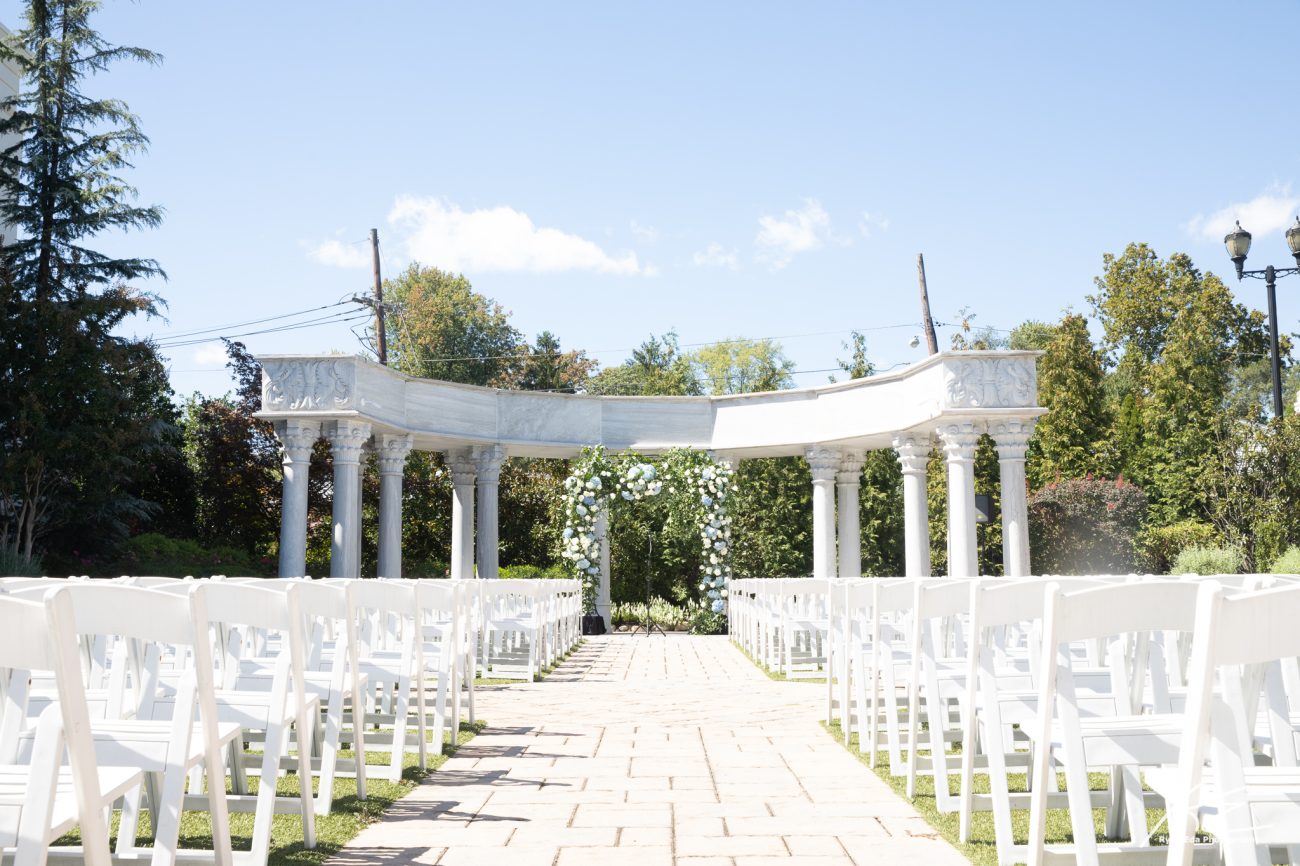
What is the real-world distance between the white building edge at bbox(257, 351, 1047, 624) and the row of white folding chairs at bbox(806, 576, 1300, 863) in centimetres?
1039

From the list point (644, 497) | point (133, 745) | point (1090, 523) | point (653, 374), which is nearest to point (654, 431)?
point (644, 497)

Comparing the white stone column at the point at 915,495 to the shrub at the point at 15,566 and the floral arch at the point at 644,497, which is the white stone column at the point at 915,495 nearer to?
the floral arch at the point at 644,497

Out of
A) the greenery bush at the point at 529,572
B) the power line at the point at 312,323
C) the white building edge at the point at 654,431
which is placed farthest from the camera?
the power line at the point at 312,323

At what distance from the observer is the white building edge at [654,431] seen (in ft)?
55.5

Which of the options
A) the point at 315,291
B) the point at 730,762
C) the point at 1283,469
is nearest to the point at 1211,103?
the point at 1283,469

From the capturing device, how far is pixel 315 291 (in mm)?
37188

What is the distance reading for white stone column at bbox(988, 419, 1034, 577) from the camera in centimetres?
1688

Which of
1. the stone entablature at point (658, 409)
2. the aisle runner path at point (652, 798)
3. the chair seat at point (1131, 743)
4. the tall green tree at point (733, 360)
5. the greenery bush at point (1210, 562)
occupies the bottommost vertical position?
the aisle runner path at point (652, 798)

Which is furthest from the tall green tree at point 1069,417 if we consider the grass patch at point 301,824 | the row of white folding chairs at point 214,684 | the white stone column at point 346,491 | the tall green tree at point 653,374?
the grass patch at point 301,824

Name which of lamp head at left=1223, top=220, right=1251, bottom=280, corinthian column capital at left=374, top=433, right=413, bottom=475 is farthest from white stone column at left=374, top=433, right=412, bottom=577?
lamp head at left=1223, top=220, right=1251, bottom=280

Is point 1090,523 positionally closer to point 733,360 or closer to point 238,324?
point 238,324

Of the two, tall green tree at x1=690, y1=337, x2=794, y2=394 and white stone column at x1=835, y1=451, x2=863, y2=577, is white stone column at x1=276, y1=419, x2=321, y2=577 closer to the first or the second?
white stone column at x1=835, y1=451, x2=863, y2=577

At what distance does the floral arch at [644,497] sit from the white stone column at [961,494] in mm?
4693

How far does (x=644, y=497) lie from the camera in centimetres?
2106
